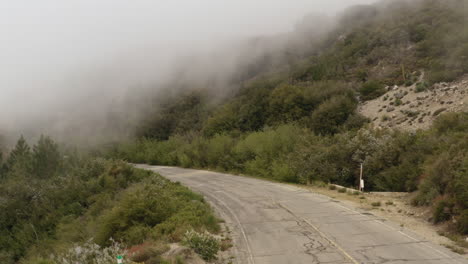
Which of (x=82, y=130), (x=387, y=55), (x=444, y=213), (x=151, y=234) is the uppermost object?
(x=387, y=55)

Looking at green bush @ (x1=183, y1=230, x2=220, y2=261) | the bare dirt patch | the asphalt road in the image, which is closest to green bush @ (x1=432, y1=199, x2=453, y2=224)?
the bare dirt patch

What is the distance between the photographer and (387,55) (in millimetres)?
61688

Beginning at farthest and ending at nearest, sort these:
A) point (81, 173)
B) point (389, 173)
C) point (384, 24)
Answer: point (384, 24) → point (81, 173) → point (389, 173)

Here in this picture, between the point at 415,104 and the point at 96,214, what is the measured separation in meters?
33.9

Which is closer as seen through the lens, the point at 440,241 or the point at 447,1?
the point at 440,241

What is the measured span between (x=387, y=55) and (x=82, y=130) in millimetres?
86334

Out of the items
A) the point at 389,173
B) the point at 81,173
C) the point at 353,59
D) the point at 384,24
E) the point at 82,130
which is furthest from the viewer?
the point at 82,130

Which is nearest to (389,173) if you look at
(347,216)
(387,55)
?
(347,216)

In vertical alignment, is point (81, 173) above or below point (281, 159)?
below

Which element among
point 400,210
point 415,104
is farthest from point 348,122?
point 400,210

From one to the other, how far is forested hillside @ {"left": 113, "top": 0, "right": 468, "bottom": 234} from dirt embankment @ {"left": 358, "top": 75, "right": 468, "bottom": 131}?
4.34 ft

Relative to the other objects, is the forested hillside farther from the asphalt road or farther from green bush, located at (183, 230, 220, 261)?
green bush, located at (183, 230, 220, 261)

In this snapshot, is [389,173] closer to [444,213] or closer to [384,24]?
[444,213]

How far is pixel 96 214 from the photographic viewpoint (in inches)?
1117
